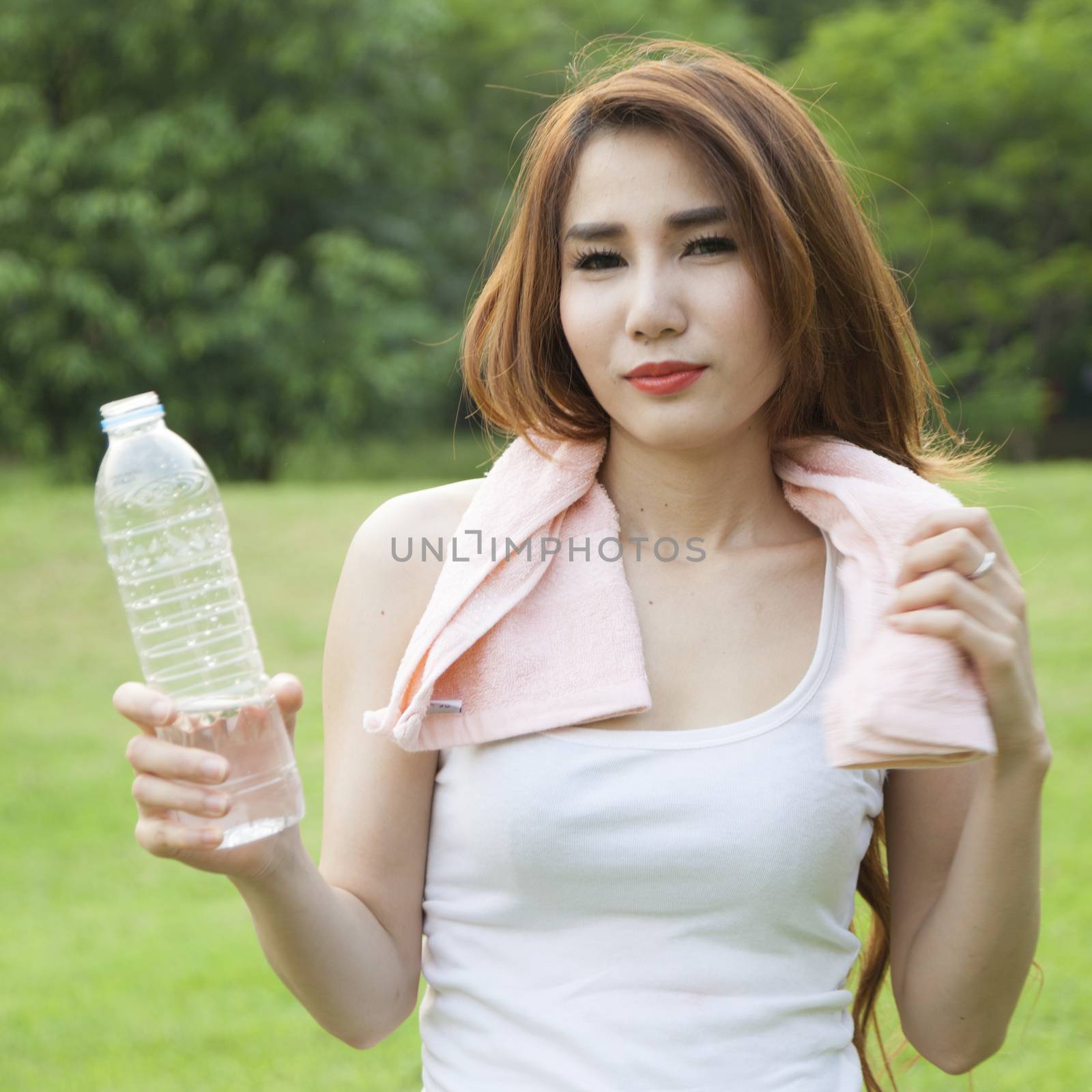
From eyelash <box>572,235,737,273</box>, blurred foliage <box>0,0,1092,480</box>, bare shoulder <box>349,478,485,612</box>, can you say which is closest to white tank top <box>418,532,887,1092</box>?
bare shoulder <box>349,478,485,612</box>

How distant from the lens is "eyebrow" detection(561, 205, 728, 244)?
1661 mm

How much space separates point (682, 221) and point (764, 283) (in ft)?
0.42

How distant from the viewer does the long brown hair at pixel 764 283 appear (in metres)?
1.69

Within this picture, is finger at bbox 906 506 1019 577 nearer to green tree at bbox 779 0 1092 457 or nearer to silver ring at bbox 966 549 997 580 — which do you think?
silver ring at bbox 966 549 997 580

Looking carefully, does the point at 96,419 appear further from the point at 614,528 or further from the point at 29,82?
the point at 614,528

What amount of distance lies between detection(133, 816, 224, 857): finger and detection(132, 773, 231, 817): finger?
0.02 metres

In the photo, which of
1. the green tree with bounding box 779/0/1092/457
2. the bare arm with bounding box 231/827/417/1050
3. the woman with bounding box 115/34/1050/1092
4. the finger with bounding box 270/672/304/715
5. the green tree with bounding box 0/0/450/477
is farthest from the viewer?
the green tree with bounding box 0/0/450/477

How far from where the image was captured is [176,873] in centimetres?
513

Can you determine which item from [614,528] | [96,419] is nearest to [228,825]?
[614,528]

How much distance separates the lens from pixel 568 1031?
62.5 inches

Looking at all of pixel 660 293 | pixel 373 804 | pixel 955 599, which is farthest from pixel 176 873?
pixel 955 599

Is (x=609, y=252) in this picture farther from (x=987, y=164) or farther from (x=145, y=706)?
(x=987, y=164)

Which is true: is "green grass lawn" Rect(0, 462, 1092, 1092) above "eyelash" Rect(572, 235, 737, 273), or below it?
below

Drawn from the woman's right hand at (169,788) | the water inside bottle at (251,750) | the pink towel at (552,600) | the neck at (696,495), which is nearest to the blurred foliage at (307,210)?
the neck at (696,495)
